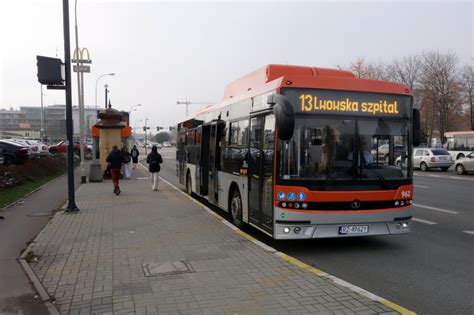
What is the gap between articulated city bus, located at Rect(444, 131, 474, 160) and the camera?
35.8m

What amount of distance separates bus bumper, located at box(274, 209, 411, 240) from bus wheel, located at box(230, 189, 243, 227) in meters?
A: 2.19

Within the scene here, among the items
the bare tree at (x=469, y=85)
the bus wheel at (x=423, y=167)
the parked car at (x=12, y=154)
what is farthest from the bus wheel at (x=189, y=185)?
the bare tree at (x=469, y=85)

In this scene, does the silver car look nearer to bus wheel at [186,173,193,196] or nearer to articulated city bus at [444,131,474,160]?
articulated city bus at [444,131,474,160]

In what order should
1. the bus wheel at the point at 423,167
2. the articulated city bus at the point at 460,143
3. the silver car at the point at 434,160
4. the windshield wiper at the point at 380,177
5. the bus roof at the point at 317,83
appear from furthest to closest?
the articulated city bus at the point at 460,143 → the bus wheel at the point at 423,167 → the silver car at the point at 434,160 → the windshield wiper at the point at 380,177 → the bus roof at the point at 317,83

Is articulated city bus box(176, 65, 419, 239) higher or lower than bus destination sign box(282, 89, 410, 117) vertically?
lower

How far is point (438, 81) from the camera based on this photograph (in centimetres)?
6122

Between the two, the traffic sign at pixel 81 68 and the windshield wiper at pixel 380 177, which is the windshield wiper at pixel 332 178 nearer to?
the windshield wiper at pixel 380 177

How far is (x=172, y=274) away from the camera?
6.16m

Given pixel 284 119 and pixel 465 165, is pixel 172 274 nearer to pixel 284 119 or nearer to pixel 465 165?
pixel 284 119

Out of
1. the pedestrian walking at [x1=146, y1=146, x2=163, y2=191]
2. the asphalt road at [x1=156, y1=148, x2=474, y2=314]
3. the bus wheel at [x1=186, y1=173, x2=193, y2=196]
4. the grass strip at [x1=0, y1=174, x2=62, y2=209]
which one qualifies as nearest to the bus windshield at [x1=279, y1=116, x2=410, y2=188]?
the asphalt road at [x1=156, y1=148, x2=474, y2=314]

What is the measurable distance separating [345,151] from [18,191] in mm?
13324

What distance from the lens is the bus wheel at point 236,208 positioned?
9.59 metres

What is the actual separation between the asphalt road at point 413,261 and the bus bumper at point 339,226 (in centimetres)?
41

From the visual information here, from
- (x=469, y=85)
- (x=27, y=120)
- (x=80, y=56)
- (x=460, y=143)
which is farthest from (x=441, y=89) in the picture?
(x=27, y=120)
